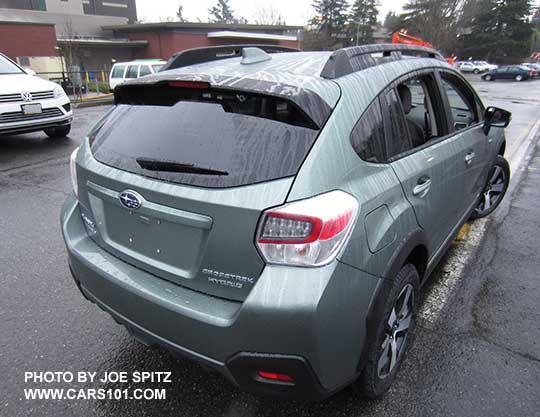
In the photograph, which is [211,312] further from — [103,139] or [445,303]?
[445,303]

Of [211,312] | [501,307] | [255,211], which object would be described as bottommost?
[501,307]

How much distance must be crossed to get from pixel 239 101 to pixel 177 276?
813 mm

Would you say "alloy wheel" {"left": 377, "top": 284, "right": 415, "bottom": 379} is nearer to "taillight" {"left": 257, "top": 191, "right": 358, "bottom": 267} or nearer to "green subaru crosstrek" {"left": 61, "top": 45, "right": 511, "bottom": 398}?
"green subaru crosstrek" {"left": 61, "top": 45, "right": 511, "bottom": 398}

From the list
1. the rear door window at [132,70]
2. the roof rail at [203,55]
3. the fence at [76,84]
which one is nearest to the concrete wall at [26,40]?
the fence at [76,84]

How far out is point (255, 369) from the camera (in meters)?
1.59

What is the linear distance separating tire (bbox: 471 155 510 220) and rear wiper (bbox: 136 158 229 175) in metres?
3.60

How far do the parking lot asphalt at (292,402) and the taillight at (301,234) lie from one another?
0.97m

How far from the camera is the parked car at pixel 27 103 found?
22.4 feet

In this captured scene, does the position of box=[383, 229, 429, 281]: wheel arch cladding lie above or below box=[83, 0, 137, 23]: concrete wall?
below

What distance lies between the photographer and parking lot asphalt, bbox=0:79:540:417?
2070 millimetres

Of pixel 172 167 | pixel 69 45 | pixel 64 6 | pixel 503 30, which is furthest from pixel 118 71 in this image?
pixel 503 30

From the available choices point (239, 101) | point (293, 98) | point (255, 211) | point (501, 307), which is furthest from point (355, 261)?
point (501, 307)

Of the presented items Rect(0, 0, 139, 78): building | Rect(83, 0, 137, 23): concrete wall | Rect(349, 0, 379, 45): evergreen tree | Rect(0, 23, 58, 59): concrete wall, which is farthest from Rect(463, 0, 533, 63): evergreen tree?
Rect(0, 23, 58, 59): concrete wall

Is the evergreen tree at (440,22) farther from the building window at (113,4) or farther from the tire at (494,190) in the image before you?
the tire at (494,190)
